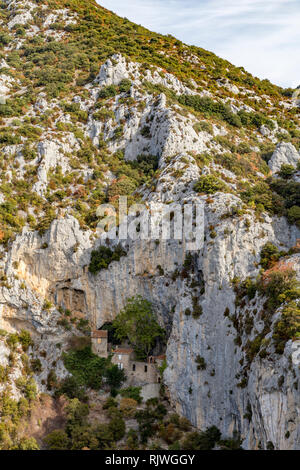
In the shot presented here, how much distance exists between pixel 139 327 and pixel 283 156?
36971 mm

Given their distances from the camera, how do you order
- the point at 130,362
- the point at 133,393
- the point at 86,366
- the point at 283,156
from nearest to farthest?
1. the point at 133,393
2. the point at 86,366
3. the point at 130,362
4. the point at 283,156

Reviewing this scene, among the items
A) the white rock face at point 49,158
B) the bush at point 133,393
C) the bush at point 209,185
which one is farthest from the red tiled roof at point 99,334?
the white rock face at point 49,158

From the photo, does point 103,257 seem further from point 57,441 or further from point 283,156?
point 283,156

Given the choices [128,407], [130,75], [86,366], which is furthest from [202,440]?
[130,75]

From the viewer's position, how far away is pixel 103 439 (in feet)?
144

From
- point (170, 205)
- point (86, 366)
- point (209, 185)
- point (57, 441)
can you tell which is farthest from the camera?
point (209, 185)

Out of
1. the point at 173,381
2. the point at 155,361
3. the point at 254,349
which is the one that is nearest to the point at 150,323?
the point at 155,361

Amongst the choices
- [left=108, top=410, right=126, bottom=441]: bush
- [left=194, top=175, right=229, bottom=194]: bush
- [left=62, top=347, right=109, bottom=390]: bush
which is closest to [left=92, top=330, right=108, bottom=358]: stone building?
[left=62, top=347, right=109, bottom=390]: bush

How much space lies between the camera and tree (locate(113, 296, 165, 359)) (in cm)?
5350

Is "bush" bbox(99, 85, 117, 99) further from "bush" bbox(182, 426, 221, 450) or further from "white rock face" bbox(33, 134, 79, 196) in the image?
"bush" bbox(182, 426, 221, 450)

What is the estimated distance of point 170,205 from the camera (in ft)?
190

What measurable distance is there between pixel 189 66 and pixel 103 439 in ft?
253

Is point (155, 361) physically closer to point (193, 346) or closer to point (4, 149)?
point (193, 346)

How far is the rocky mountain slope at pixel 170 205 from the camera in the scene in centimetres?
4228
